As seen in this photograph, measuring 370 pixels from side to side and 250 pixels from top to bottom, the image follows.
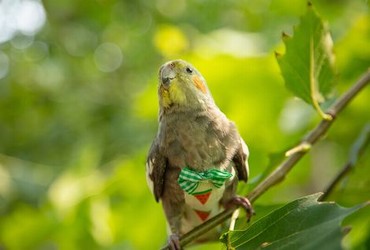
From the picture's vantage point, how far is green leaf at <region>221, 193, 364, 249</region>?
0.50 metres

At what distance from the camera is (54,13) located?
2.96m

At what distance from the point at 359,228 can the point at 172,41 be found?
0.98m

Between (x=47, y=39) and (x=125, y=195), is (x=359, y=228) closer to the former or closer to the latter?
(x=125, y=195)

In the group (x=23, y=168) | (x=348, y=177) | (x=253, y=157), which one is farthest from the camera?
(x=23, y=168)

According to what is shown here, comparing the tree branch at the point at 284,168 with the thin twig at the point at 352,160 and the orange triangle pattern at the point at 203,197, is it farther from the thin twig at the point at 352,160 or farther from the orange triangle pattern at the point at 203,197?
the thin twig at the point at 352,160

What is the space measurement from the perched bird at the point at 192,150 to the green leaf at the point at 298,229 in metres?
0.08

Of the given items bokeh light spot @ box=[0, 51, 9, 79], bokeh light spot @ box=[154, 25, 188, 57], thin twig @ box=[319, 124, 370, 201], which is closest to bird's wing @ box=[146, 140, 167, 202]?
thin twig @ box=[319, 124, 370, 201]

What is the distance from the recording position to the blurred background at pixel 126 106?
1.28 m

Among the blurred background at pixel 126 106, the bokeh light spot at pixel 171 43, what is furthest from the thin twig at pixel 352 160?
the bokeh light spot at pixel 171 43

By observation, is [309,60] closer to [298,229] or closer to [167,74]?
[167,74]

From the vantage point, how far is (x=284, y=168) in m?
0.75

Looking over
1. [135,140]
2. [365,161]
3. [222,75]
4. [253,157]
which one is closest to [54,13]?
[135,140]

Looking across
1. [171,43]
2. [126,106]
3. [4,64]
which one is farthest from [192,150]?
[4,64]

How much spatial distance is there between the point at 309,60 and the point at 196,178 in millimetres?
276
